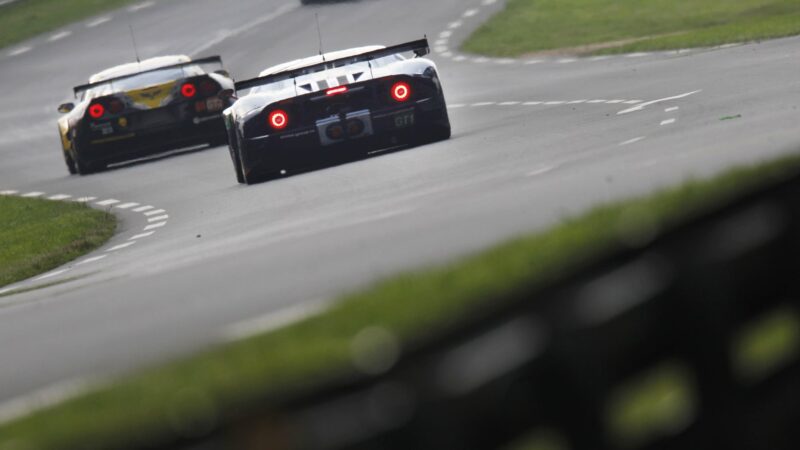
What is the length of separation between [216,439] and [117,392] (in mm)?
320

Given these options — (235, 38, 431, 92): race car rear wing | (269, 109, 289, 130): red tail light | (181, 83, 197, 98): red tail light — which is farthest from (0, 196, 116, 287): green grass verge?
(181, 83, 197, 98): red tail light

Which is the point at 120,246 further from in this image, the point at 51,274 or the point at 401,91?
the point at 401,91

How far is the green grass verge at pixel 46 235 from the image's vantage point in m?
13.2

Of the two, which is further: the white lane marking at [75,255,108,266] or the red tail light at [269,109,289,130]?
the red tail light at [269,109,289,130]

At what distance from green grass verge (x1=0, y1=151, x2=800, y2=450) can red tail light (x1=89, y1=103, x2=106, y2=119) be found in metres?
18.8

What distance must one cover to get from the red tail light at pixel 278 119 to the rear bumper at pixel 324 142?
0.08m

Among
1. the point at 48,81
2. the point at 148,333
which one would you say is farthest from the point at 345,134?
the point at 48,81

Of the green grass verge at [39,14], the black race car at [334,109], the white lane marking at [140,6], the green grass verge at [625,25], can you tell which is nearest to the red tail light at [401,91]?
the black race car at [334,109]

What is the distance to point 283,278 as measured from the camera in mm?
7797

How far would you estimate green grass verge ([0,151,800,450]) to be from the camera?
1992 millimetres

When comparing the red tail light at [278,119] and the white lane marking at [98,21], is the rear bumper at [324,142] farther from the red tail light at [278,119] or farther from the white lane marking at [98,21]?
the white lane marking at [98,21]

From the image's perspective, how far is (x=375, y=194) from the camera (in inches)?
510

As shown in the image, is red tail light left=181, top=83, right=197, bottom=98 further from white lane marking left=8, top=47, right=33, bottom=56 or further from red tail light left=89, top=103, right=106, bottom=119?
white lane marking left=8, top=47, right=33, bottom=56

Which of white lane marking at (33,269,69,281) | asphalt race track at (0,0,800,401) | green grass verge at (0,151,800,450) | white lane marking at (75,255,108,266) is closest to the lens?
green grass verge at (0,151,800,450)
